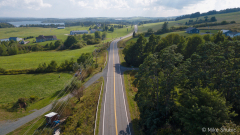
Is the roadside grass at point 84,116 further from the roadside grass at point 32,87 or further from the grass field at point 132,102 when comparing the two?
the roadside grass at point 32,87

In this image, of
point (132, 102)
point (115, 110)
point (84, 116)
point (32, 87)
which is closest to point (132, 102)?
point (132, 102)

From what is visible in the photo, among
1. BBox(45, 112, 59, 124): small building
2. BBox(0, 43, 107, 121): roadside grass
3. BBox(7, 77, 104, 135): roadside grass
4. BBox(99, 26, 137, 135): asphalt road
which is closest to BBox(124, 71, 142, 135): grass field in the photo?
BBox(99, 26, 137, 135): asphalt road

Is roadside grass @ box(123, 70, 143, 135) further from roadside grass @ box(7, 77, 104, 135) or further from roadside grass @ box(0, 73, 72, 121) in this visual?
roadside grass @ box(0, 73, 72, 121)

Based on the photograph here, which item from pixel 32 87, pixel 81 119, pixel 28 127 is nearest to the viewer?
pixel 81 119

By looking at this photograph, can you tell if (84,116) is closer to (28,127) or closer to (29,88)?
(28,127)

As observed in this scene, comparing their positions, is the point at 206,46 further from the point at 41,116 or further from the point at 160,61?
the point at 41,116

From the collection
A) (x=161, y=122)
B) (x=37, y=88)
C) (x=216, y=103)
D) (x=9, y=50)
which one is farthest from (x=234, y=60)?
(x=9, y=50)

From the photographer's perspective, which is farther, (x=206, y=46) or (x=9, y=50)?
(x=9, y=50)
